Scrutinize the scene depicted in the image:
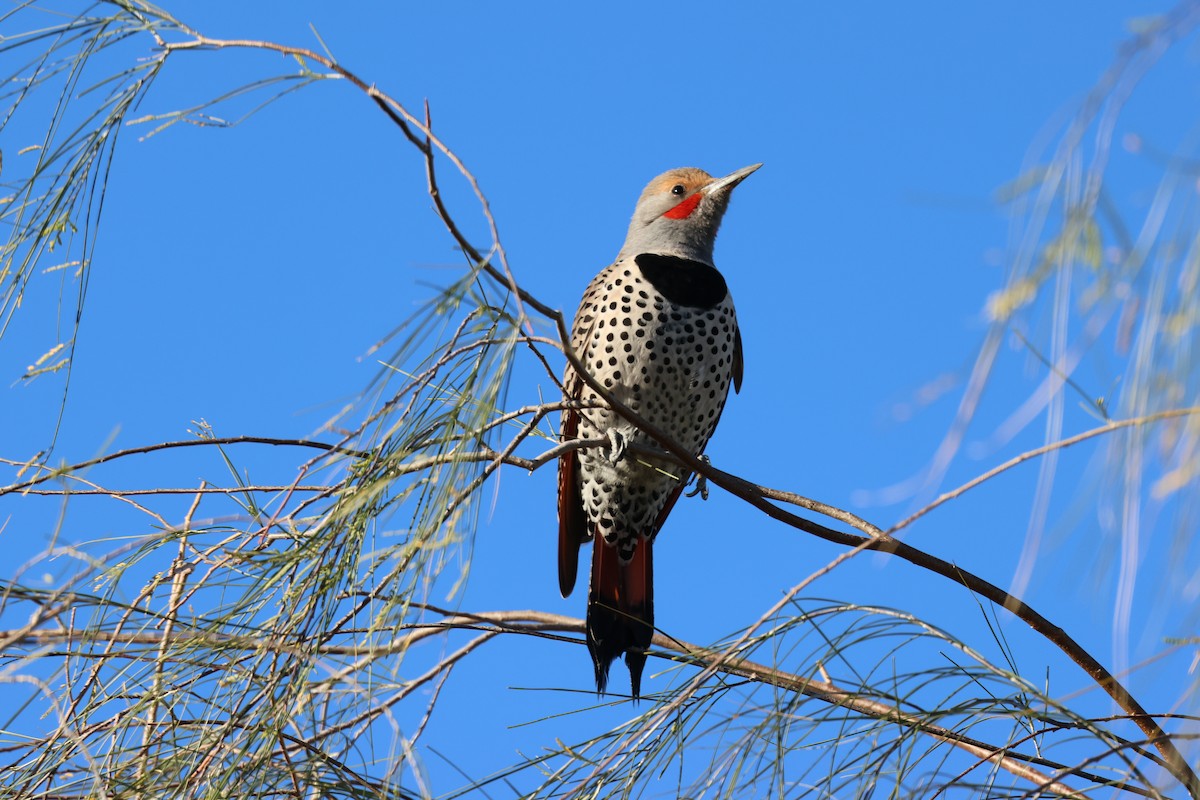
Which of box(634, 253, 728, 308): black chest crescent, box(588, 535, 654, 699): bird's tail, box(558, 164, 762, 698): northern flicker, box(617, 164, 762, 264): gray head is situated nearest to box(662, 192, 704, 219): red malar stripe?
box(617, 164, 762, 264): gray head

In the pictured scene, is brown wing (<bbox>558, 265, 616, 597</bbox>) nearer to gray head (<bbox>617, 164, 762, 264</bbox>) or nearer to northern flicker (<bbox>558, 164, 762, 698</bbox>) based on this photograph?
northern flicker (<bbox>558, 164, 762, 698</bbox>)

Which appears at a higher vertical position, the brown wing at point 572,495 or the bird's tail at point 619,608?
the brown wing at point 572,495

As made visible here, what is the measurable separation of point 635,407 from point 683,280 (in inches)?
19.1

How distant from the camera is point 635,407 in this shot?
428cm

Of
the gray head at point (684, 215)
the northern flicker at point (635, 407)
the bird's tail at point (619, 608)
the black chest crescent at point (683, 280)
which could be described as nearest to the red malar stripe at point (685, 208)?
the gray head at point (684, 215)

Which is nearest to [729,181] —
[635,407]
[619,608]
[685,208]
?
[685,208]

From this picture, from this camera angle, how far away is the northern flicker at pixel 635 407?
166 inches

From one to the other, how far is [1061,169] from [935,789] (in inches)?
46.3

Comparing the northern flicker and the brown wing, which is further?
the brown wing

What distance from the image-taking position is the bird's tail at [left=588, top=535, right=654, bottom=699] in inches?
162

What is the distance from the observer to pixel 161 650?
7.44 ft

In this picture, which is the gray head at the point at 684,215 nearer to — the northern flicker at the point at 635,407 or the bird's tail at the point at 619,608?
the northern flicker at the point at 635,407

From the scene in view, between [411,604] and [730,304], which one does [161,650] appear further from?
[730,304]

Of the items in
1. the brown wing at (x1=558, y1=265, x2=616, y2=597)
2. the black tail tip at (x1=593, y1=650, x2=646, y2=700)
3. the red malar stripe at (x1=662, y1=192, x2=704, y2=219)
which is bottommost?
the black tail tip at (x1=593, y1=650, x2=646, y2=700)
